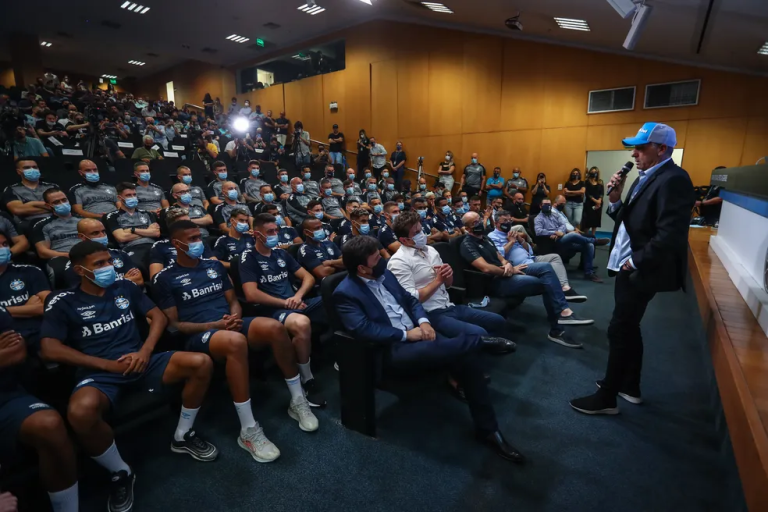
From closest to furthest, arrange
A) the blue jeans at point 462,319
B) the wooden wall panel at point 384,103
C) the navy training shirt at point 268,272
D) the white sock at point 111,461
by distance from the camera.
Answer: the white sock at point 111,461, the blue jeans at point 462,319, the navy training shirt at point 268,272, the wooden wall panel at point 384,103

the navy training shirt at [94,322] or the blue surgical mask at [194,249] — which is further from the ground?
the blue surgical mask at [194,249]

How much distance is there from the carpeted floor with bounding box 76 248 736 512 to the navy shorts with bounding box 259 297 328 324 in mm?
440

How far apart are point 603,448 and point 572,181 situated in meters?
6.96

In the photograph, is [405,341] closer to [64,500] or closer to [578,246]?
[64,500]

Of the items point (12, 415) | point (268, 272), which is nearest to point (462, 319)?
point (268, 272)

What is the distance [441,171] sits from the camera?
9.94 m

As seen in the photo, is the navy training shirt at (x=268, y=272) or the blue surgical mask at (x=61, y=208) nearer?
the navy training shirt at (x=268, y=272)

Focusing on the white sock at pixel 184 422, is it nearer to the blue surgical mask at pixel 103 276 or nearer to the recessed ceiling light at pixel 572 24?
the blue surgical mask at pixel 103 276

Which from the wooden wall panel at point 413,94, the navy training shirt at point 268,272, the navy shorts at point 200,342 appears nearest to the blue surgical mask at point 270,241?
the navy training shirt at point 268,272

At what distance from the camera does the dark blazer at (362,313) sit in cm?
180

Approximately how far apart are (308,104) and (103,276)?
12.2 m

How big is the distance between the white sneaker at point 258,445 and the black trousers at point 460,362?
0.70 m

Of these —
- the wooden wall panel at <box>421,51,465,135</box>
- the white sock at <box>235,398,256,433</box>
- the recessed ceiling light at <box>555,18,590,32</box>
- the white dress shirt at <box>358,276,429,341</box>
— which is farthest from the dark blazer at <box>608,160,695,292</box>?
the wooden wall panel at <box>421,51,465,135</box>

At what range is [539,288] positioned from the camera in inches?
120
